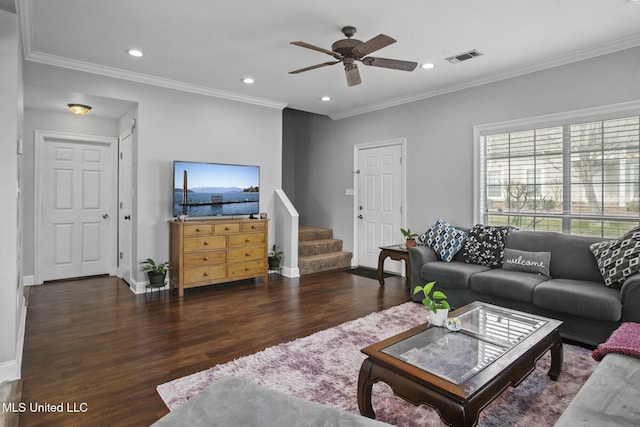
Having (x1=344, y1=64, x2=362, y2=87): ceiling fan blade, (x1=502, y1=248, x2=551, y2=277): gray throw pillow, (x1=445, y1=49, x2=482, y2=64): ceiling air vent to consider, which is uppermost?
(x1=445, y1=49, x2=482, y2=64): ceiling air vent

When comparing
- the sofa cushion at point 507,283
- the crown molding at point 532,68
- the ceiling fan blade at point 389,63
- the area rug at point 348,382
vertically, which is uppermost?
the crown molding at point 532,68

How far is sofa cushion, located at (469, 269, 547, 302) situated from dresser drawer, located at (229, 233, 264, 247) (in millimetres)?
2741

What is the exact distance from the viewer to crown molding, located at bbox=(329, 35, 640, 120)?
11.3 ft

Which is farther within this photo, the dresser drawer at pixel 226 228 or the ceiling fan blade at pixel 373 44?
the dresser drawer at pixel 226 228

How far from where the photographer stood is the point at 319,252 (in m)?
6.18

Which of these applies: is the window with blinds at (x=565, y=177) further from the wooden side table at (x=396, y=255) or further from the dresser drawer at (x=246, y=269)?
the dresser drawer at (x=246, y=269)

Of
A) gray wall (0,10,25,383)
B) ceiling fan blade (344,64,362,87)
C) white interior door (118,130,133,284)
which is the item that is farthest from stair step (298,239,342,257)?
gray wall (0,10,25,383)

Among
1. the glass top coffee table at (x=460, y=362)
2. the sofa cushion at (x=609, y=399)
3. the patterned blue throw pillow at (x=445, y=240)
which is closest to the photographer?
the sofa cushion at (x=609, y=399)

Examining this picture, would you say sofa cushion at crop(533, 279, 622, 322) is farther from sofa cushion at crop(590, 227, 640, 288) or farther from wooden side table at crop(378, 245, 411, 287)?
wooden side table at crop(378, 245, 411, 287)

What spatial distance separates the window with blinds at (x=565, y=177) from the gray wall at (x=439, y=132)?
22cm

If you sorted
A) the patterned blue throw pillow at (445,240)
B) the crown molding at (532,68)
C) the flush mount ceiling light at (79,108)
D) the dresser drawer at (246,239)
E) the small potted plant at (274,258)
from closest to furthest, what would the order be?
the crown molding at (532,68), the patterned blue throw pillow at (445,240), the flush mount ceiling light at (79,108), the dresser drawer at (246,239), the small potted plant at (274,258)

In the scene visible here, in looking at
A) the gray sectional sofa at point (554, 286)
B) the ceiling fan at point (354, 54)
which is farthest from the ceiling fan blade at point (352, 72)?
the gray sectional sofa at point (554, 286)

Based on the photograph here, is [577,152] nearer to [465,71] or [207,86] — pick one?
[465,71]

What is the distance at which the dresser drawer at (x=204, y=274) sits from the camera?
445 centimetres
